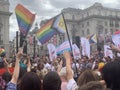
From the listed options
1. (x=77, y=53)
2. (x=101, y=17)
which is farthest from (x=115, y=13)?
(x=77, y=53)

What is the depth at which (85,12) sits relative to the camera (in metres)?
102

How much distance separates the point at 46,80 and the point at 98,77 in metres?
0.78

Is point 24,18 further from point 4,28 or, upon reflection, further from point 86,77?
point 4,28

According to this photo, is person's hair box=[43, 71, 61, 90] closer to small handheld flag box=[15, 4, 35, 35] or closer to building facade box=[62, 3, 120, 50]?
small handheld flag box=[15, 4, 35, 35]

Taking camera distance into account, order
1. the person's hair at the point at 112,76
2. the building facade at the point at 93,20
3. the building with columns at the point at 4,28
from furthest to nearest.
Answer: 1. the building facade at the point at 93,20
2. the building with columns at the point at 4,28
3. the person's hair at the point at 112,76

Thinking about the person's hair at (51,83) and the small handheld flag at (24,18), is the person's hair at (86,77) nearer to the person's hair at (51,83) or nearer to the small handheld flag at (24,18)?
the person's hair at (51,83)

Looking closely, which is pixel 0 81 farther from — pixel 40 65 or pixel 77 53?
pixel 77 53

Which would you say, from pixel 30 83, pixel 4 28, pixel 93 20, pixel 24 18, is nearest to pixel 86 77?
pixel 30 83

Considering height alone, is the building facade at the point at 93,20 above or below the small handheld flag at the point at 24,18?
above

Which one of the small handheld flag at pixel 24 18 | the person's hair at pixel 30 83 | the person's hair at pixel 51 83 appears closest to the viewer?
the person's hair at pixel 30 83

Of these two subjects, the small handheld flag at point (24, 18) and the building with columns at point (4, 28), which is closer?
the small handheld flag at point (24, 18)

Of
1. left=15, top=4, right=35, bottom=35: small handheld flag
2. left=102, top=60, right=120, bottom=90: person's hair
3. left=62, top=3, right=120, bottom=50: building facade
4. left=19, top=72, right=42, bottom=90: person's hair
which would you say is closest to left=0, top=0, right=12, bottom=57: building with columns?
left=62, top=3, right=120, bottom=50: building facade

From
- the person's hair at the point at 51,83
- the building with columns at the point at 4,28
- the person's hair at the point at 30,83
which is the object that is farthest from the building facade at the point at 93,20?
the person's hair at the point at 30,83

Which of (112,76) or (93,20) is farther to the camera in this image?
(93,20)
